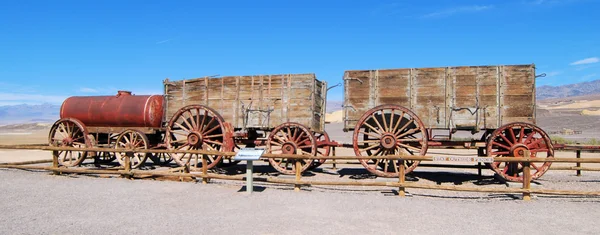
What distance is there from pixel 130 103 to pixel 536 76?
11.3 m

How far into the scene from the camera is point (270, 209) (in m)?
7.21

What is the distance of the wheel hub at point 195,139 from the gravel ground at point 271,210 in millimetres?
1916

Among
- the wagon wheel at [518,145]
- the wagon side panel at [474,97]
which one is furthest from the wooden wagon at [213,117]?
the wagon wheel at [518,145]

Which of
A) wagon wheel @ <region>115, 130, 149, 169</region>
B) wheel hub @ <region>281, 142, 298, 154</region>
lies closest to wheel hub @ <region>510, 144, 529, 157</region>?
wheel hub @ <region>281, 142, 298, 154</region>

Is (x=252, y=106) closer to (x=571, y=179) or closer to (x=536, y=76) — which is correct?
(x=536, y=76)

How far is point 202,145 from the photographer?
1169 cm

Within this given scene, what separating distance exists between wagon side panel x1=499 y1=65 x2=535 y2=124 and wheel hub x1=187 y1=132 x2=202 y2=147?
25.4 feet

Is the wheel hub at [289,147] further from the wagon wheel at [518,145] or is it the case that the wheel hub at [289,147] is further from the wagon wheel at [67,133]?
the wagon wheel at [67,133]

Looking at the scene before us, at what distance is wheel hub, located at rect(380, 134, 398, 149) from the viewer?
396 inches

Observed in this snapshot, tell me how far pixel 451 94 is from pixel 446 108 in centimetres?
36

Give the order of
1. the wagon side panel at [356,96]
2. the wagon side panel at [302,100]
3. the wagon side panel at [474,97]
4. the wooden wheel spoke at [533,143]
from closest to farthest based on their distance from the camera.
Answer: the wooden wheel spoke at [533,143] → the wagon side panel at [474,97] → the wagon side panel at [356,96] → the wagon side panel at [302,100]

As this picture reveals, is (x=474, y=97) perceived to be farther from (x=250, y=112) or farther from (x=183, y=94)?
(x=183, y=94)

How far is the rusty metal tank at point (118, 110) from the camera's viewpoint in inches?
505

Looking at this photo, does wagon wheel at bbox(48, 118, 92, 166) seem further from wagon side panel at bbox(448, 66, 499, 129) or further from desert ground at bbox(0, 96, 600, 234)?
wagon side panel at bbox(448, 66, 499, 129)
